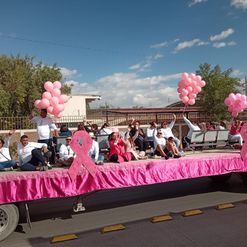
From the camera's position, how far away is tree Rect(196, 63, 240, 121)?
29688 millimetres

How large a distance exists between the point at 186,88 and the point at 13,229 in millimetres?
7516

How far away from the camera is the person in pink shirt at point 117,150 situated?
723 cm

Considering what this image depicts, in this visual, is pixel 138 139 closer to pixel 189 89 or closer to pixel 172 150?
pixel 189 89

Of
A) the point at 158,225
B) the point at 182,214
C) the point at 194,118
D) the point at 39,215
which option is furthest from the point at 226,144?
the point at 194,118

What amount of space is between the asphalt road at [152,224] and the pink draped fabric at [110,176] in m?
0.64

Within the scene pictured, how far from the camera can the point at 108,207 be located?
7.50 metres

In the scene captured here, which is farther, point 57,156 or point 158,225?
point 57,156

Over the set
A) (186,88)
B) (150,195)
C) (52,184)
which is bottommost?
(150,195)

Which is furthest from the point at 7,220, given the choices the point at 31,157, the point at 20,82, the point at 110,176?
the point at 20,82

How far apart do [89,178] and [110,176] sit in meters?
0.41

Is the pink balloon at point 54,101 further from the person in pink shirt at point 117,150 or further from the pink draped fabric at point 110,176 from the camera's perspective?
the pink draped fabric at point 110,176

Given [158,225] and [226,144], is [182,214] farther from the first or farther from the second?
[226,144]

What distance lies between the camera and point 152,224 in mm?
6152

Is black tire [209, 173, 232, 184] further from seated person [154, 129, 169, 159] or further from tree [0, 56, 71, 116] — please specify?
tree [0, 56, 71, 116]
